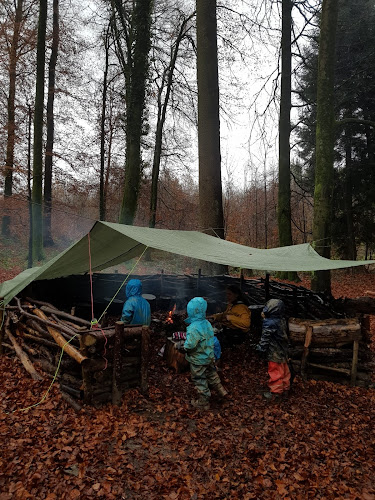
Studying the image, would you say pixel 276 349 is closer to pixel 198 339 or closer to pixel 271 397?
pixel 271 397

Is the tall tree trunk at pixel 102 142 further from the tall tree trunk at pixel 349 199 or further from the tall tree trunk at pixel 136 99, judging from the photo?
the tall tree trunk at pixel 349 199

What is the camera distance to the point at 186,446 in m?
3.56

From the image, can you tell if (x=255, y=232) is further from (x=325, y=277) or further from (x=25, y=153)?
(x=325, y=277)

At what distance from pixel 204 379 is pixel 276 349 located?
1.16 meters

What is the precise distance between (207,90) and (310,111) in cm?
858

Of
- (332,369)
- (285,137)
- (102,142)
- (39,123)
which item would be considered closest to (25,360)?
(332,369)

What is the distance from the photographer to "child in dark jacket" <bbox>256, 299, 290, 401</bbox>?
4.75m

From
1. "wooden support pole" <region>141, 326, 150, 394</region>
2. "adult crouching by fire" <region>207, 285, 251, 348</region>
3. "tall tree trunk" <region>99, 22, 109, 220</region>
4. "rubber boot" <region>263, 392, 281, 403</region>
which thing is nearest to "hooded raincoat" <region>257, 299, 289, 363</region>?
"rubber boot" <region>263, 392, 281, 403</region>

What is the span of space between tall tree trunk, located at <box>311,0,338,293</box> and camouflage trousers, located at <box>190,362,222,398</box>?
492cm

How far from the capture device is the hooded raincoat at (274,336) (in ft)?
15.6

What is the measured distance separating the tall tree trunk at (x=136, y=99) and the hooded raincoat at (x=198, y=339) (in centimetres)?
807

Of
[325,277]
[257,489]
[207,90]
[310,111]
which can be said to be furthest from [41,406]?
[310,111]

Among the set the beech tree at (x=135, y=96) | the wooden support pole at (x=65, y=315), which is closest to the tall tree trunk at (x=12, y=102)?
the beech tree at (x=135, y=96)

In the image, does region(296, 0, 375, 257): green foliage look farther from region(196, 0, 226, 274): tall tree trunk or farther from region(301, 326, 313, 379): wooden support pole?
region(301, 326, 313, 379): wooden support pole
